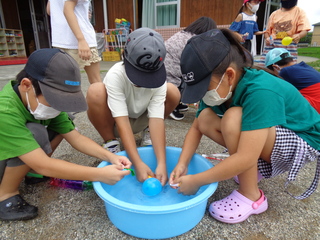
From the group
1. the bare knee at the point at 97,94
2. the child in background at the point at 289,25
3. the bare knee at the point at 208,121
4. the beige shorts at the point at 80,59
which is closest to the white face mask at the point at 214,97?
the bare knee at the point at 208,121

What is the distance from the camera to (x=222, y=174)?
3.05 ft

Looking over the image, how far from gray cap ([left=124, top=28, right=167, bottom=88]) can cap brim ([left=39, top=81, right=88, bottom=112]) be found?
31cm

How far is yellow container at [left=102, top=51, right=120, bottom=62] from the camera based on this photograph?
7.41 meters

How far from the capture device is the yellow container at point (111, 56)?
24.3ft

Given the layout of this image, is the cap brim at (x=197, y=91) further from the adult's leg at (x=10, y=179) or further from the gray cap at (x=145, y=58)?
the adult's leg at (x=10, y=179)

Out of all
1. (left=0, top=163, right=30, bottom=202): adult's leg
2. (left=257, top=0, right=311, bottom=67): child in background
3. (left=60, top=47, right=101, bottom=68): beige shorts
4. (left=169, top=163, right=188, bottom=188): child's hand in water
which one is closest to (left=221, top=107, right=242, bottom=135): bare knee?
(left=169, top=163, right=188, bottom=188): child's hand in water

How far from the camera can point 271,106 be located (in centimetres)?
86

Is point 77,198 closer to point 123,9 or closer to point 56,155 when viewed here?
point 56,155

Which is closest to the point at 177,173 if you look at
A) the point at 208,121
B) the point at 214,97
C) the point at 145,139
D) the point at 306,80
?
the point at 208,121

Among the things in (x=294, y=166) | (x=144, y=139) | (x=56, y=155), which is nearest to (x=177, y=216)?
(x=294, y=166)

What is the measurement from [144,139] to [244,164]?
0.92 m

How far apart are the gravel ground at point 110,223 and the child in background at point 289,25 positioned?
1.91 meters

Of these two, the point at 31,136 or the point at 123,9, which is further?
the point at 123,9

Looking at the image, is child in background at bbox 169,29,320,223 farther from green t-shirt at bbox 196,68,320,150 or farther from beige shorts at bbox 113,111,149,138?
beige shorts at bbox 113,111,149,138
